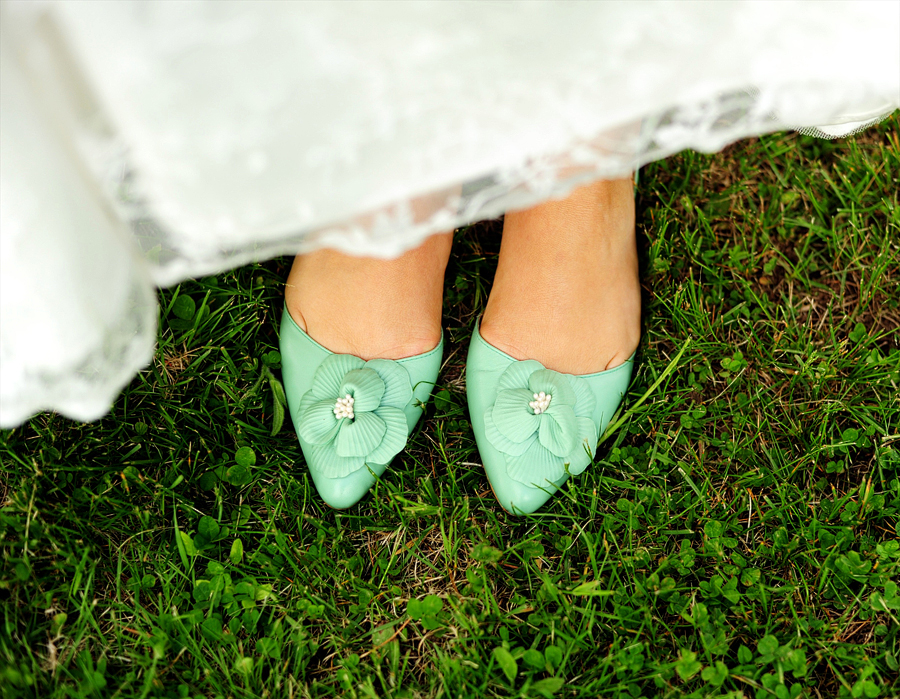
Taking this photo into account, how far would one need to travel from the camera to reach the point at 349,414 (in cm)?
126

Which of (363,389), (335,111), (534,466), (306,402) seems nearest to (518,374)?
(534,466)

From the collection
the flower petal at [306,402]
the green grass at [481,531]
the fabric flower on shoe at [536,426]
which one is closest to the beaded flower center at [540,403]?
the fabric flower on shoe at [536,426]

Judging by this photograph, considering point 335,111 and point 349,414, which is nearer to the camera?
point 335,111

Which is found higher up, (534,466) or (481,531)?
(534,466)

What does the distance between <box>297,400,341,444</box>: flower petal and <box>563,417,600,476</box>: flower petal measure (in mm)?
437

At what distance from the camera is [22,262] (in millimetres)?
761

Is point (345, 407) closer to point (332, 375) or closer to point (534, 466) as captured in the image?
point (332, 375)

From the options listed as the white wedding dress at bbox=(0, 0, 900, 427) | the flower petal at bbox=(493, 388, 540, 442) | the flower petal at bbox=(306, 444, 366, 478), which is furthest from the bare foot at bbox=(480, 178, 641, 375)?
the white wedding dress at bbox=(0, 0, 900, 427)

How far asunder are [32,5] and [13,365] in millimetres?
397

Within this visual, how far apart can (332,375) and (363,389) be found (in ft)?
0.26

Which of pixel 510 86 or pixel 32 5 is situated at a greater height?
pixel 32 5

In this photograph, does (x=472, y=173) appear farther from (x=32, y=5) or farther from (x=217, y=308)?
(x=217, y=308)

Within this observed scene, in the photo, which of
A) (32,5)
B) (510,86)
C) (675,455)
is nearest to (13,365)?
(32,5)

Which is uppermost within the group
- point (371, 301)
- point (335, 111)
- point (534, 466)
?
point (335, 111)
